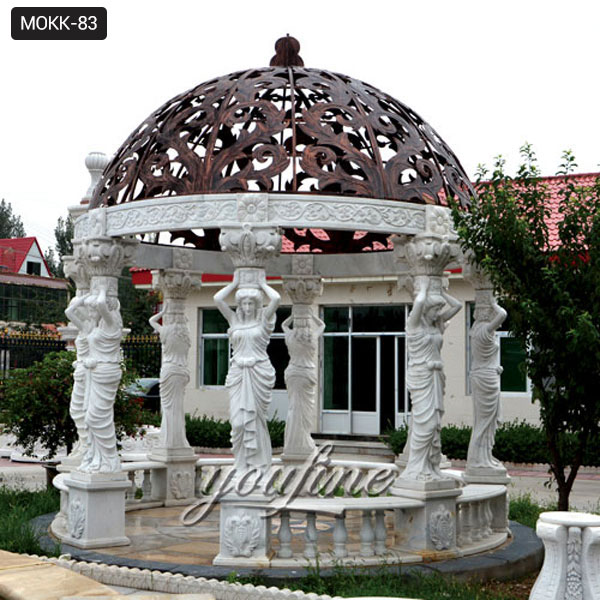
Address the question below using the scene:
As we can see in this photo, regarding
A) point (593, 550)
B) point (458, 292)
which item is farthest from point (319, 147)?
point (458, 292)

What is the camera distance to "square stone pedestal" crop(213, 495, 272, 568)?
7301mm

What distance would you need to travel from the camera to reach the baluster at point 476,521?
844 centimetres

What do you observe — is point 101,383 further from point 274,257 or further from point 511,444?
point 511,444

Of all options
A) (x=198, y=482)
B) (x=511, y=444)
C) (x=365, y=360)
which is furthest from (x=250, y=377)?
(x=365, y=360)

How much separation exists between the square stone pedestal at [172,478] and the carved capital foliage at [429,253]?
4.24 meters

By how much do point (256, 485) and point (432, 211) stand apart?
9.71ft

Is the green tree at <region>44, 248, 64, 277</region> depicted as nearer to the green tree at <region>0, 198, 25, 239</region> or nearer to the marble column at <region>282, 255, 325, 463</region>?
the green tree at <region>0, 198, 25, 239</region>

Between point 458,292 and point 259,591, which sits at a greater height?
point 458,292

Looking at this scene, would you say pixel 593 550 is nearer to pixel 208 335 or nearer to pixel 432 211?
pixel 432 211

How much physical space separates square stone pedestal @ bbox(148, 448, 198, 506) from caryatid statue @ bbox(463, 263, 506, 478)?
359 cm

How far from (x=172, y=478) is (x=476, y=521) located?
3960 millimetres

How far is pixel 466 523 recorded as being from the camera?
8.39m

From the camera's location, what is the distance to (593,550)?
17.7ft

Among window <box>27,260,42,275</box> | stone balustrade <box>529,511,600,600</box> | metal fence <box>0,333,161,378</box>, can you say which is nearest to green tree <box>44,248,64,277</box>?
window <box>27,260,42,275</box>
